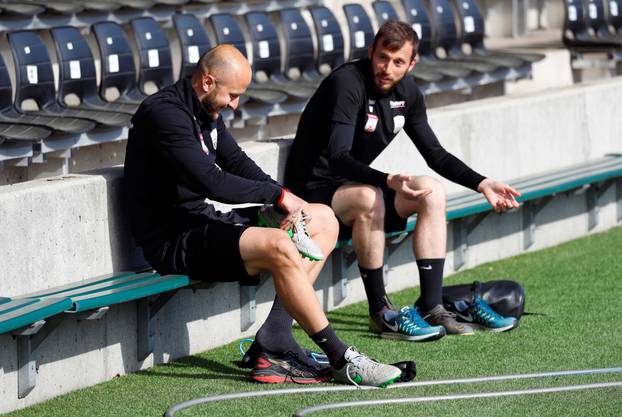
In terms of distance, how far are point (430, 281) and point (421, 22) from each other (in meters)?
5.44

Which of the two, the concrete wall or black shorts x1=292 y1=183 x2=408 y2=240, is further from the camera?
black shorts x1=292 y1=183 x2=408 y2=240

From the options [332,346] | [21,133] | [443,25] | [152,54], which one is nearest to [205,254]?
[332,346]

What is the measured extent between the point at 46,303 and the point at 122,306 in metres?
0.65

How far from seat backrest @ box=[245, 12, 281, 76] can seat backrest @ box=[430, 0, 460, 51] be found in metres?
1.93

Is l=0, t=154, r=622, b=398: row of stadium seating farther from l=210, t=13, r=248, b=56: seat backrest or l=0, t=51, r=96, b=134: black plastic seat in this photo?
l=210, t=13, r=248, b=56: seat backrest

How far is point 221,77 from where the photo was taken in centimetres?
511

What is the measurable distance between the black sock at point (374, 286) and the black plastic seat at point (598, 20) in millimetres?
7774

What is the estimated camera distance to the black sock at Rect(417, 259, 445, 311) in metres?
5.98

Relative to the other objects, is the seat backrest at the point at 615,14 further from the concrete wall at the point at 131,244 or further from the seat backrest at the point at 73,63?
the seat backrest at the point at 73,63

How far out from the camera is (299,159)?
6.17 metres

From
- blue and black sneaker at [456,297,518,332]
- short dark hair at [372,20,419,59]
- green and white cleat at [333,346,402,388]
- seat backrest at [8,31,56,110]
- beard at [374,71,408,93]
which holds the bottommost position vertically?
blue and black sneaker at [456,297,518,332]

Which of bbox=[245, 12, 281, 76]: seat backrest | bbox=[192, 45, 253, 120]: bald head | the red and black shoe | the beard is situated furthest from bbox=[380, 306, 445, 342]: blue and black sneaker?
bbox=[245, 12, 281, 76]: seat backrest

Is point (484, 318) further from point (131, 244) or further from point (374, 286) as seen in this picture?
point (131, 244)

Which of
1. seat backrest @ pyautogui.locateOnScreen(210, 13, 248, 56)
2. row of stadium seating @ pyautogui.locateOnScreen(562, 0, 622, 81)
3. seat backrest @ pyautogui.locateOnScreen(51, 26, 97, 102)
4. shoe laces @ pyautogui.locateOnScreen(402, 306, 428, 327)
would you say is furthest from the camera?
row of stadium seating @ pyautogui.locateOnScreen(562, 0, 622, 81)
